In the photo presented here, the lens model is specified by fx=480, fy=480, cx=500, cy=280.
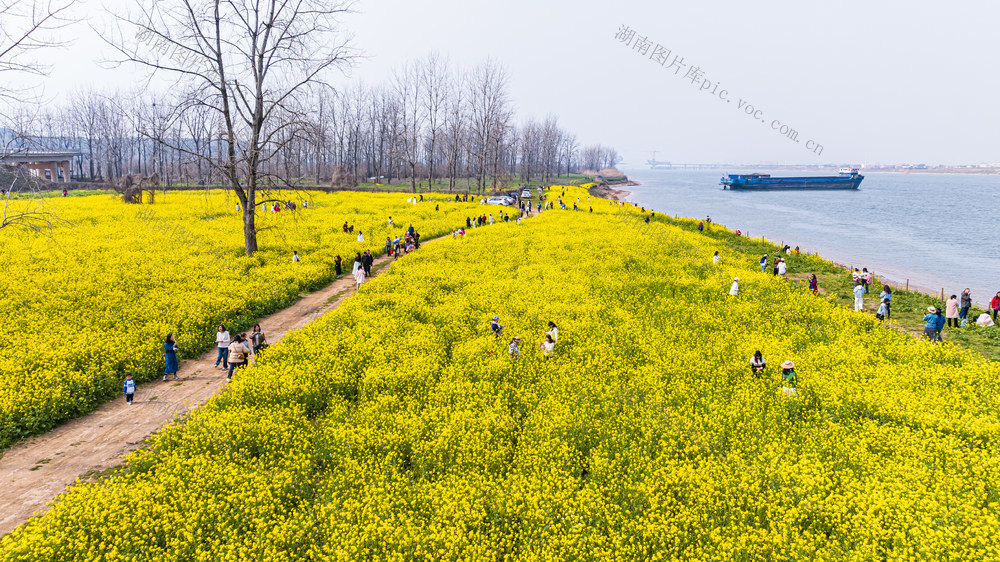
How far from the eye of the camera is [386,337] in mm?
17234

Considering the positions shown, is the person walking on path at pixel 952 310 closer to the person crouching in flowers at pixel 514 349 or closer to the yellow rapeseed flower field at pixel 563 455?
the yellow rapeseed flower field at pixel 563 455

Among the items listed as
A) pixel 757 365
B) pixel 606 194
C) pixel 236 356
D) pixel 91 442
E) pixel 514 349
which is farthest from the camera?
pixel 606 194

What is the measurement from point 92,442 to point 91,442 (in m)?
0.02

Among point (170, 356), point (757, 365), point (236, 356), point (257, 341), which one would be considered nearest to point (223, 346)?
point (257, 341)

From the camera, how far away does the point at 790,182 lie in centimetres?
14450

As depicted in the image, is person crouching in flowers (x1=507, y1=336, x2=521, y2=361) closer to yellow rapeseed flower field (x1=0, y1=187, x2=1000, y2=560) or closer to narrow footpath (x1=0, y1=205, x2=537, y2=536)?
yellow rapeseed flower field (x1=0, y1=187, x2=1000, y2=560)

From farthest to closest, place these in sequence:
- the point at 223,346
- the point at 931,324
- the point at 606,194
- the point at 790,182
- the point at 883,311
Result: the point at 790,182, the point at 606,194, the point at 883,311, the point at 931,324, the point at 223,346

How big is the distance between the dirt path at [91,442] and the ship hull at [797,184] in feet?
525

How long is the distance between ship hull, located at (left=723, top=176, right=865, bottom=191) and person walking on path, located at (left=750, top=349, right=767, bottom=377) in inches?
5942

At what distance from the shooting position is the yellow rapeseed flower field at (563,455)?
26.9ft

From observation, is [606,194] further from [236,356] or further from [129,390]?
[129,390]

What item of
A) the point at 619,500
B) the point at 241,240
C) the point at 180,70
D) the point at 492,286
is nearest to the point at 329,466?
the point at 619,500

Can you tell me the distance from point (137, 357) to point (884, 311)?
29.4 metres

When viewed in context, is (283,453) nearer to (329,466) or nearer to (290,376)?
(329,466)
